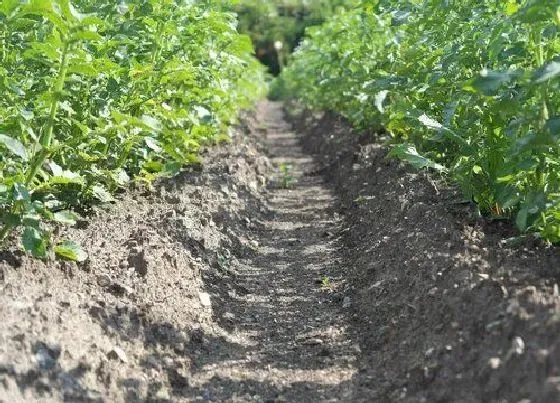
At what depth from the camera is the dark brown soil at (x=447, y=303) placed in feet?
8.49

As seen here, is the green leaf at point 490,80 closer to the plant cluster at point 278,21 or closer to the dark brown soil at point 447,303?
the dark brown soil at point 447,303

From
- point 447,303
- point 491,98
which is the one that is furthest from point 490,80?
point 447,303

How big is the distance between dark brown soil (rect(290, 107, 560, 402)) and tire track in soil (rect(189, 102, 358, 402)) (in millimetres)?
133

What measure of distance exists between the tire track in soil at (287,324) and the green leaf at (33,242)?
0.84 m

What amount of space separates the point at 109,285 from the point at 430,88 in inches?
88.9

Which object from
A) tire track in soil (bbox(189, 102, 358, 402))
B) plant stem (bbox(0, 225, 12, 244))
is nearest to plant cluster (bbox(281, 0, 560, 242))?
tire track in soil (bbox(189, 102, 358, 402))

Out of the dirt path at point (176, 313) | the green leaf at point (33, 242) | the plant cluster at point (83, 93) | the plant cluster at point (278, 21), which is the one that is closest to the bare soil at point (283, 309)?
the dirt path at point (176, 313)

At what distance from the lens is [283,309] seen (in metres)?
4.53

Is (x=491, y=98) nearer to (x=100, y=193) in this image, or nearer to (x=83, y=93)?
(x=83, y=93)

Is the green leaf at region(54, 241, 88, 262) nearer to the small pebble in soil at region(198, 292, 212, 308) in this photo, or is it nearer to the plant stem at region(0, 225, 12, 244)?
the plant stem at region(0, 225, 12, 244)

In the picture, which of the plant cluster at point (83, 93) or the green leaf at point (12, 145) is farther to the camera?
the plant cluster at point (83, 93)

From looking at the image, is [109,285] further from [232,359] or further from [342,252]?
[342,252]

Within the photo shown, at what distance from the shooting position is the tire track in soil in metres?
3.42

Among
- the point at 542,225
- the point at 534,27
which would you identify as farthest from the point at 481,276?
the point at 534,27
